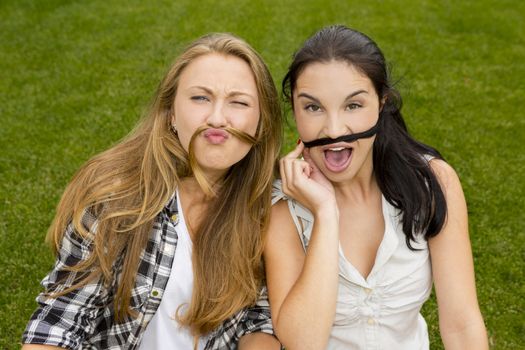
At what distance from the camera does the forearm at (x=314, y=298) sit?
2.40 metres

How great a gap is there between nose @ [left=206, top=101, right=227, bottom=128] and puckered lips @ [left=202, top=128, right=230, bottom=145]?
20mm

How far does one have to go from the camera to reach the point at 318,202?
251 centimetres

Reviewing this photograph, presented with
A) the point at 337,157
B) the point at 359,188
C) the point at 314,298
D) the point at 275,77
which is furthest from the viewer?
the point at 275,77

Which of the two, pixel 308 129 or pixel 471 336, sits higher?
pixel 308 129

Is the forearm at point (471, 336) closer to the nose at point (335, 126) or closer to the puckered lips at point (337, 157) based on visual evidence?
the puckered lips at point (337, 157)

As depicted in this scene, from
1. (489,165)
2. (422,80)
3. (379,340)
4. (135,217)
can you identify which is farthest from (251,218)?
(422,80)

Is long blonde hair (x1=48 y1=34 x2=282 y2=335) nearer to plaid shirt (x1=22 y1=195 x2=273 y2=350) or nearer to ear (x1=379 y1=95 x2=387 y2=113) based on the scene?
plaid shirt (x1=22 y1=195 x2=273 y2=350)

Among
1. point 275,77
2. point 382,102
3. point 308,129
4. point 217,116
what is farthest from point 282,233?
point 275,77

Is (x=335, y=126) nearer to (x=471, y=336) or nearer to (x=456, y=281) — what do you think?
(x=456, y=281)

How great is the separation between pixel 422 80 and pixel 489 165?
2.06 m

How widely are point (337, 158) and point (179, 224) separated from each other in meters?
0.73

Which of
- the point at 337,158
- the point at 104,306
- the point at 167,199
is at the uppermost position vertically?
the point at 337,158

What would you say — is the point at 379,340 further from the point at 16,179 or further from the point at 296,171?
the point at 16,179

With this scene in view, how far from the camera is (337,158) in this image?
252 centimetres
